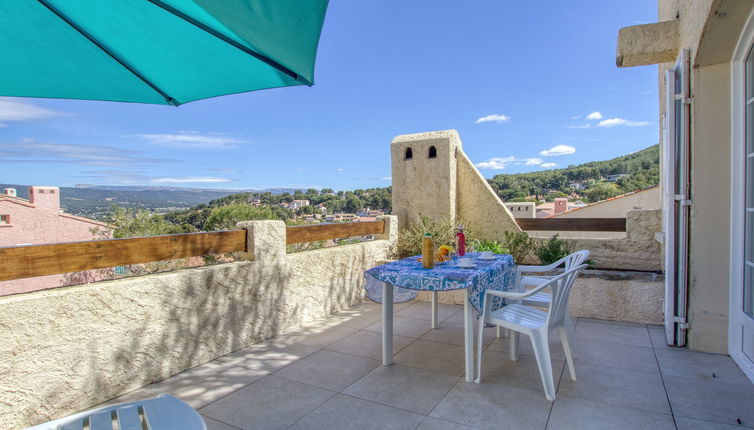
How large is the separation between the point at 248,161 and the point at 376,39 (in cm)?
2319

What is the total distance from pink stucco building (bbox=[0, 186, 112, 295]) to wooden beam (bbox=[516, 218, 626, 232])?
11.8 metres

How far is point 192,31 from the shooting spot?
171 centimetres

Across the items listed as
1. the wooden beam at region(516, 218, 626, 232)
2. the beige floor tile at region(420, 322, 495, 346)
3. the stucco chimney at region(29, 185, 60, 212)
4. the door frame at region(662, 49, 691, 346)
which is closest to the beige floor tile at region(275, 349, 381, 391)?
the beige floor tile at region(420, 322, 495, 346)

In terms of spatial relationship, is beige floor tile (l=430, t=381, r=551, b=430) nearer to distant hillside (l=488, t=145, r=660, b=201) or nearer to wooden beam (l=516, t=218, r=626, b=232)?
wooden beam (l=516, t=218, r=626, b=232)

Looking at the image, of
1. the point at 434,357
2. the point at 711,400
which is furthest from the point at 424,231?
the point at 711,400

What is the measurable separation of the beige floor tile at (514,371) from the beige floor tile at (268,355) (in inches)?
60.6

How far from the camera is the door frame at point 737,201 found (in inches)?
119

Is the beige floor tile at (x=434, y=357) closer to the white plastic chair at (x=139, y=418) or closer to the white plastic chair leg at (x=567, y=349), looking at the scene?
the white plastic chair leg at (x=567, y=349)

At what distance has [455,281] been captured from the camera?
2787 millimetres

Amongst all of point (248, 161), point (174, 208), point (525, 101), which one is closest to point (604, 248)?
point (174, 208)

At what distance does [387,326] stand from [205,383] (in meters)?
1.45

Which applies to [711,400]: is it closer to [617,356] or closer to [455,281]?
[617,356]

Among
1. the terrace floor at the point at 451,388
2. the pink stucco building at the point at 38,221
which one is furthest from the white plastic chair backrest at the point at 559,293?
the pink stucco building at the point at 38,221

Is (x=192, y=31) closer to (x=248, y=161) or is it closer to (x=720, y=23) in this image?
(x=720, y=23)
